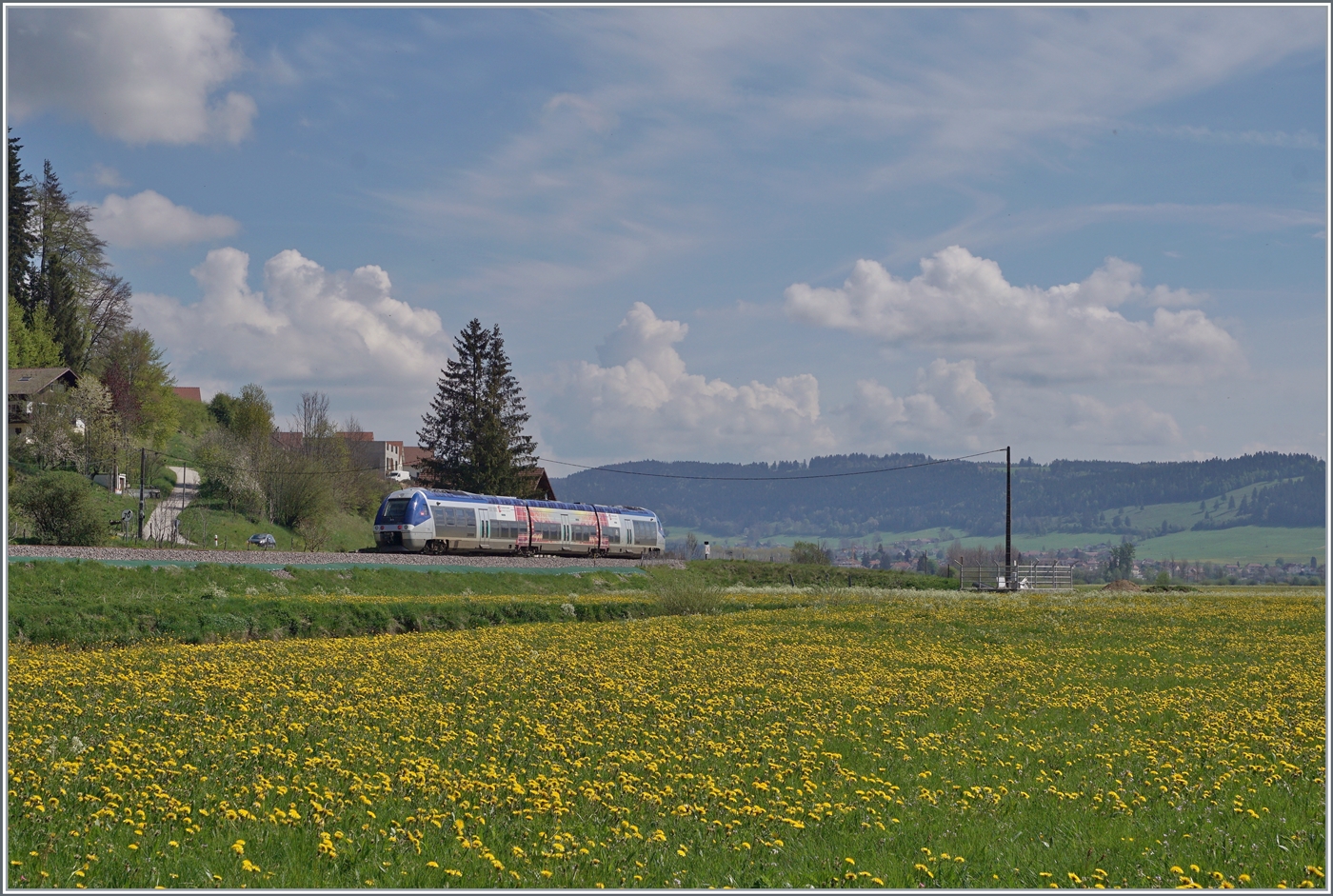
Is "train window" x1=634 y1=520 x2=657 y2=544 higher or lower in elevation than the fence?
higher

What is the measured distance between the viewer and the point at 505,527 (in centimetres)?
5675

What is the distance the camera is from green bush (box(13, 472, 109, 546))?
Result: 41562 millimetres

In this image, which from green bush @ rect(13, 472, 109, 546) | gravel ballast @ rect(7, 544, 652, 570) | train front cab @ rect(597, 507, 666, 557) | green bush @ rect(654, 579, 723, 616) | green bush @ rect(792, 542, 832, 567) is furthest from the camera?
green bush @ rect(792, 542, 832, 567)

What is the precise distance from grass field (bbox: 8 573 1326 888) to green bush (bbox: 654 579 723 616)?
44.5 feet

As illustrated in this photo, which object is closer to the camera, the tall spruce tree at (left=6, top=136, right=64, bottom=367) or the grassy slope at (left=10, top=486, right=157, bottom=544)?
the grassy slope at (left=10, top=486, right=157, bottom=544)

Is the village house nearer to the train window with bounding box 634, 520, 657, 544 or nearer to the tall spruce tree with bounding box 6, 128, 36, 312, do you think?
the tall spruce tree with bounding box 6, 128, 36, 312

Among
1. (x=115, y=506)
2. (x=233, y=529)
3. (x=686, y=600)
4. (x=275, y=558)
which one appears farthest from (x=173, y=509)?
(x=686, y=600)

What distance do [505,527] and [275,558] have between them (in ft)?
63.1

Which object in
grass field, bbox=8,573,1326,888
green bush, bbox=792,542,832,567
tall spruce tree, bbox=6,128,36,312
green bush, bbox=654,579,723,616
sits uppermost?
tall spruce tree, bbox=6,128,36,312

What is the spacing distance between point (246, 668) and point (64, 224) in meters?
79.3

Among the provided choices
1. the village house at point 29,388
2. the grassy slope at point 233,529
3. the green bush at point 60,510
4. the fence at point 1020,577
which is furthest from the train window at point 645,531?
the village house at point 29,388

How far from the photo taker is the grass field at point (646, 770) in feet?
24.0

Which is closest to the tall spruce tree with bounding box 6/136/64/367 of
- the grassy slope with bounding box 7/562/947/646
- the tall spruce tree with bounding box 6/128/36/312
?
the tall spruce tree with bounding box 6/128/36/312

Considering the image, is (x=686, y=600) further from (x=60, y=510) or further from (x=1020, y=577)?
(x=1020, y=577)
